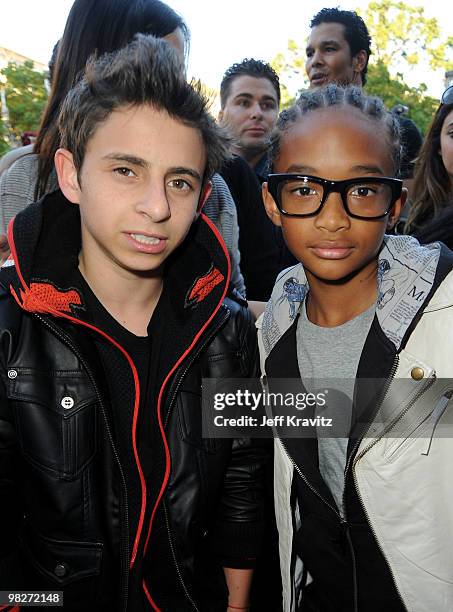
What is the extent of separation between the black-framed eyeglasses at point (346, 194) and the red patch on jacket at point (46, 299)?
84 cm

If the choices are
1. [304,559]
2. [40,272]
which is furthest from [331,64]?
[304,559]

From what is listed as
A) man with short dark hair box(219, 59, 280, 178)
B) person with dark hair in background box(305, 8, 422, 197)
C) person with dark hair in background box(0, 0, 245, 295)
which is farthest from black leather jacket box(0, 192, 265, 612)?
person with dark hair in background box(305, 8, 422, 197)

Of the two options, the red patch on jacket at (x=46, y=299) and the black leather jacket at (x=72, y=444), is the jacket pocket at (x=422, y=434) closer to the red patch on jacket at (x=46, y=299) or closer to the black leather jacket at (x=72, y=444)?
the black leather jacket at (x=72, y=444)

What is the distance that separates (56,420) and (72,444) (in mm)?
95

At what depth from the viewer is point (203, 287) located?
204cm

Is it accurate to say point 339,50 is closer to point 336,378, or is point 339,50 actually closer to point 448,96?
point 448,96

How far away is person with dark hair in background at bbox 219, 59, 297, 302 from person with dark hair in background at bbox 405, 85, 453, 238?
846mm

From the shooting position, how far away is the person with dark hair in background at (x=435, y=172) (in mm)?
3008

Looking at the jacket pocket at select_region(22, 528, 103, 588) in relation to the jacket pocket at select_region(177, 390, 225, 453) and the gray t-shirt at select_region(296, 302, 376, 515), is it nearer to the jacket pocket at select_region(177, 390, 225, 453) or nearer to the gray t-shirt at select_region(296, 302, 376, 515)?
the jacket pocket at select_region(177, 390, 225, 453)

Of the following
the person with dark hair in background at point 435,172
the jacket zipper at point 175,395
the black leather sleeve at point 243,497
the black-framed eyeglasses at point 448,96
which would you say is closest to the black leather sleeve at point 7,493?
the jacket zipper at point 175,395

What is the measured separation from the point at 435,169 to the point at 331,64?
1801mm

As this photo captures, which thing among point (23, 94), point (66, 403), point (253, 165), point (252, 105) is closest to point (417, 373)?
point (66, 403)

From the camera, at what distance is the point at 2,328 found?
1.68 metres

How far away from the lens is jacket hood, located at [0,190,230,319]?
68.2 inches
